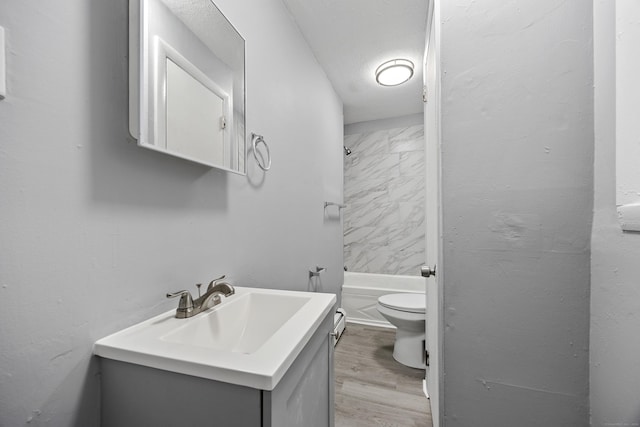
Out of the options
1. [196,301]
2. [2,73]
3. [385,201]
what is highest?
[2,73]

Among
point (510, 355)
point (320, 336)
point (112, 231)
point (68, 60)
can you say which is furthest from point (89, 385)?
point (510, 355)

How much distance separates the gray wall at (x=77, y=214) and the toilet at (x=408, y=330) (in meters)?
1.42

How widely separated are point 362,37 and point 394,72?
1.51 ft

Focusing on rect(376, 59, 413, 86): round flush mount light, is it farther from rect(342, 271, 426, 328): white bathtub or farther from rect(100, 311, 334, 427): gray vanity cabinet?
rect(100, 311, 334, 427): gray vanity cabinet

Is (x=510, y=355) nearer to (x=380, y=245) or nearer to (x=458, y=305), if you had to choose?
(x=458, y=305)

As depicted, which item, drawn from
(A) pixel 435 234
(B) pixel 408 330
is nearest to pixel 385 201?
(B) pixel 408 330

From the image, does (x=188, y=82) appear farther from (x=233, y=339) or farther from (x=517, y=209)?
(x=517, y=209)

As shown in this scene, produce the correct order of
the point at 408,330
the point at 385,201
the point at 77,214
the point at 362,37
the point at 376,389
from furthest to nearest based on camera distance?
the point at 385,201, the point at 408,330, the point at 362,37, the point at 376,389, the point at 77,214

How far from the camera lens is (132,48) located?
694 millimetres

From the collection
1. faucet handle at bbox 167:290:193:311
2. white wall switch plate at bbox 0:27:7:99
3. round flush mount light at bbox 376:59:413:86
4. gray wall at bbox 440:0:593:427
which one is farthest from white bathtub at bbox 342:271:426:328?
white wall switch plate at bbox 0:27:7:99

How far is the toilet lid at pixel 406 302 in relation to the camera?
76.5 inches

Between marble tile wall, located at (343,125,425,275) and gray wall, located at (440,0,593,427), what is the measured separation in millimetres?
2266

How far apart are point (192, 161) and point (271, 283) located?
76cm

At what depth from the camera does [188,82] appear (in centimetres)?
87
